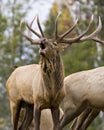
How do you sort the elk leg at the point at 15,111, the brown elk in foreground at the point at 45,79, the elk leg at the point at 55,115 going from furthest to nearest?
the elk leg at the point at 15,111 < the elk leg at the point at 55,115 < the brown elk in foreground at the point at 45,79

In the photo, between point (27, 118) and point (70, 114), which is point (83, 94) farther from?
point (27, 118)

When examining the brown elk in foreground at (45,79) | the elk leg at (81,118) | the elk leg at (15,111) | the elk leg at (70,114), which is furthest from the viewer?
the elk leg at (81,118)

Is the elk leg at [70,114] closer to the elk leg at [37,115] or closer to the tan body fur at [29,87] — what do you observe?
the tan body fur at [29,87]

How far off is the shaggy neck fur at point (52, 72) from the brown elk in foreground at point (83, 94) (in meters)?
1.42

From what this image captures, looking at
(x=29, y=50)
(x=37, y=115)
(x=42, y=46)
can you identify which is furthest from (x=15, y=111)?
(x=29, y=50)

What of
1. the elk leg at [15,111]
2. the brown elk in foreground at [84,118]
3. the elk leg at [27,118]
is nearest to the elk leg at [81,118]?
the brown elk in foreground at [84,118]

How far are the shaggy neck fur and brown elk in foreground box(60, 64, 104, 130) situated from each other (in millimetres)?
1421

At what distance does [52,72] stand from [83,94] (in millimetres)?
1749

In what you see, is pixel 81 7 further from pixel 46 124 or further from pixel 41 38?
pixel 41 38

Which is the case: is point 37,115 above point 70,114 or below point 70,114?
above

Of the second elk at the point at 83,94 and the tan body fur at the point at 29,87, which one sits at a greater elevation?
the tan body fur at the point at 29,87

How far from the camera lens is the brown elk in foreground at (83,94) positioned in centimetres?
1197

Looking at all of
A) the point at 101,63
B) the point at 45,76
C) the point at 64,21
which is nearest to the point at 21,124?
the point at 45,76

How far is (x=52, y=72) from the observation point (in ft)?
34.3
